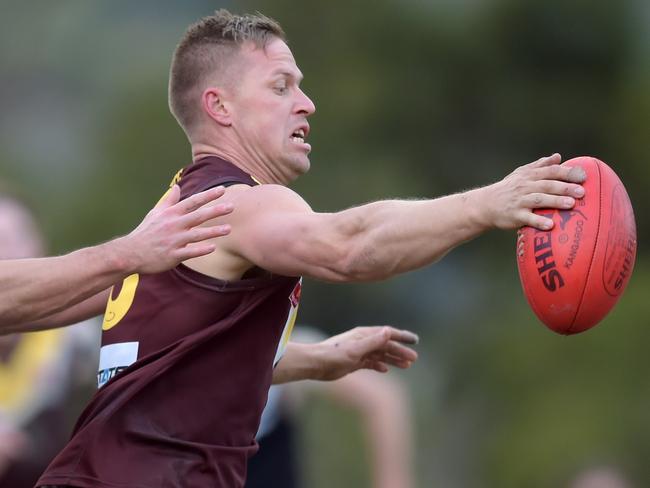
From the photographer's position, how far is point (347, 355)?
5.76 metres

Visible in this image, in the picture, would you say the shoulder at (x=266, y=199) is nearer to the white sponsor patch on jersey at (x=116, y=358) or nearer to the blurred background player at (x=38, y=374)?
the white sponsor patch on jersey at (x=116, y=358)

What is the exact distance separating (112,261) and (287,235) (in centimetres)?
57

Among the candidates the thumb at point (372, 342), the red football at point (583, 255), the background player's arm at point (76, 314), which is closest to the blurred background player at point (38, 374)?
the background player's arm at point (76, 314)

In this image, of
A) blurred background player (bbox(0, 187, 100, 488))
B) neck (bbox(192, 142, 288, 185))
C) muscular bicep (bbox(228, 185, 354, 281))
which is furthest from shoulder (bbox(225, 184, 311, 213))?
blurred background player (bbox(0, 187, 100, 488))

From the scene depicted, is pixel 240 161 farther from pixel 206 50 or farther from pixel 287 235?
pixel 287 235

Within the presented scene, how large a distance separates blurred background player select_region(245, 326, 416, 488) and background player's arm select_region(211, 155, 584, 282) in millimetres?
3314

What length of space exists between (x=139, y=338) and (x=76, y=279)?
0.32 m

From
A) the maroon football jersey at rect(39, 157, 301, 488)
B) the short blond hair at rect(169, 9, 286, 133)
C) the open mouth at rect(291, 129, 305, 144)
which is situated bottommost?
the maroon football jersey at rect(39, 157, 301, 488)

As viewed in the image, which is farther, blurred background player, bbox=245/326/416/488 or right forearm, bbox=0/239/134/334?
blurred background player, bbox=245/326/416/488

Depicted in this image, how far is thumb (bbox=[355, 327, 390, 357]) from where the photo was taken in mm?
5723

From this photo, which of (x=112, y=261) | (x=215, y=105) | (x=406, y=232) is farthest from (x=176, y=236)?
(x=215, y=105)

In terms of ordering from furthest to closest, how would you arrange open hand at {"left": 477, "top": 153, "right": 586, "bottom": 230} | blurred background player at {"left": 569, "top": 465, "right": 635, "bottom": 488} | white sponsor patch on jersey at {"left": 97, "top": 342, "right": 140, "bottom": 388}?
1. blurred background player at {"left": 569, "top": 465, "right": 635, "bottom": 488}
2. white sponsor patch on jersey at {"left": 97, "top": 342, "right": 140, "bottom": 388}
3. open hand at {"left": 477, "top": 153, "right": 586, "bottom": 230}

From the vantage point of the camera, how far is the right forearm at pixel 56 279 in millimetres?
4723

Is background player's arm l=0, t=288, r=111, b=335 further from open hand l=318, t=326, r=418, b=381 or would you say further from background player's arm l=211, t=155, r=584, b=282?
background player's arm l=211, t=155, r=584, b=282
